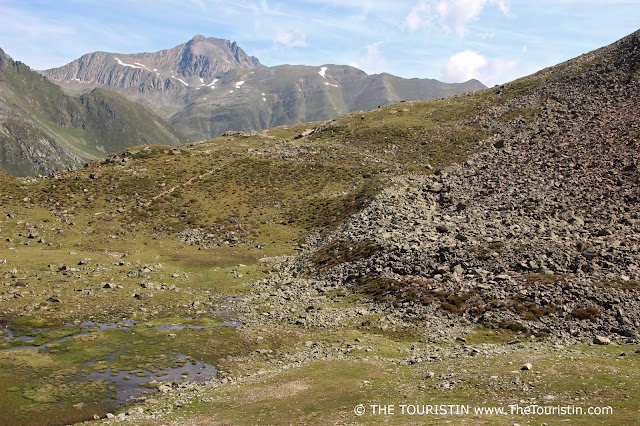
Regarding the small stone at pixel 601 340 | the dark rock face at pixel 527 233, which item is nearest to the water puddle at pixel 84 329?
the dark rock face at pixel 527 233

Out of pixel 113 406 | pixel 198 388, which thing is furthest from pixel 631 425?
pixel 113 406

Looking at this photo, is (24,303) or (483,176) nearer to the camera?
(24,303)

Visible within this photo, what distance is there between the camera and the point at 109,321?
1891 inches

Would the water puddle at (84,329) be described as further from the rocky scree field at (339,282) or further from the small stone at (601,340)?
the small stone at (601,340)

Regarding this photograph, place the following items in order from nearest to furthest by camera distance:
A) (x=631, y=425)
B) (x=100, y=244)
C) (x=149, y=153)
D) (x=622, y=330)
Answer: (x=631, y=425), (x=622, y=330), (x=100, y=244), (x=149, y=153)

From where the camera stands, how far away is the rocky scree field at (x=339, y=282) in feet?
102

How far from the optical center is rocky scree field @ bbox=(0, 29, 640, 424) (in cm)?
3100

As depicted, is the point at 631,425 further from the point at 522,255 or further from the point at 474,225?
the point at 474,225

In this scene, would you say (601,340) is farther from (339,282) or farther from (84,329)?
(84,329)

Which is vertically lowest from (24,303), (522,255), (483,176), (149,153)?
(24,303)

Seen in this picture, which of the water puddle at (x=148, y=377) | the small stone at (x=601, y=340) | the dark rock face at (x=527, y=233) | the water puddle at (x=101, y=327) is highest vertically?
the dark rock face at (x=527, y=233)

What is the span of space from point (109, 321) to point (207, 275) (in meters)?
20.2

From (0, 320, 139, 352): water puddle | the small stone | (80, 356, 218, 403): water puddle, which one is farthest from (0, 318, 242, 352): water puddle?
the small stone

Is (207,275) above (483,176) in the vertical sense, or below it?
below
